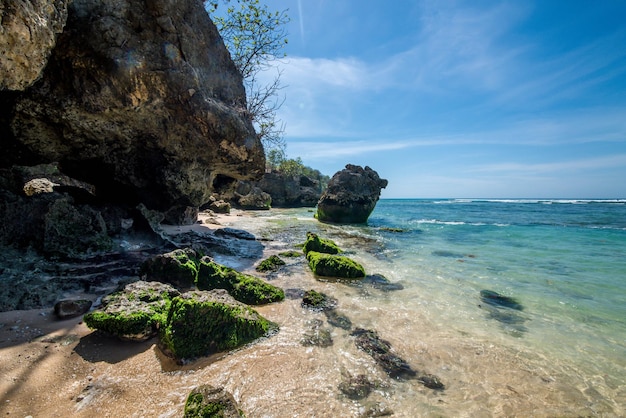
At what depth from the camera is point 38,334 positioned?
13.1 ft

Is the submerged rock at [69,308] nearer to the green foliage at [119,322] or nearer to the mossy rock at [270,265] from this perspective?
the green foliage at [119,322]

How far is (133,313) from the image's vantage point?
4.31 meters

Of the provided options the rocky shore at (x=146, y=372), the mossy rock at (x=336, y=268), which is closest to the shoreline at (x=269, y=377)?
the rocky shore at (x=146, y=372)

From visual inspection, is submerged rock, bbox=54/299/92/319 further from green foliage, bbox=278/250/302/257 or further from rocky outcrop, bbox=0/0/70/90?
green foliage, bbox=278/250/302/257

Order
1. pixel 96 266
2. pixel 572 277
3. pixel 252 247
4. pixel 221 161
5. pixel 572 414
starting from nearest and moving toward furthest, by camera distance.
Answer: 1. pixel 572 414
2. pixel 96 266
3. pixel 572 277
4. pixel 221 161
5. pixel 252 247

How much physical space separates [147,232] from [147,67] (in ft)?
18.2

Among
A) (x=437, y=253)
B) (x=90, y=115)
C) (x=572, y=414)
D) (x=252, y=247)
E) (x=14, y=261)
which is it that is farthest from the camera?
(x=437, y=253)

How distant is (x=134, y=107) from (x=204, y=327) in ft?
22.1

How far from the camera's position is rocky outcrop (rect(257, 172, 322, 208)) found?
50.7 metres

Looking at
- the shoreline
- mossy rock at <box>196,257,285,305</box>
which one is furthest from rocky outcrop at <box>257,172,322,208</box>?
the shoreline

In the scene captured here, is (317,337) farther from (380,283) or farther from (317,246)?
(317,246)

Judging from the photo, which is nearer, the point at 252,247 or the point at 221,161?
the point at 221,161

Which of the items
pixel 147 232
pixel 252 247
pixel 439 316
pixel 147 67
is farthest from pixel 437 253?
pixel 147 67

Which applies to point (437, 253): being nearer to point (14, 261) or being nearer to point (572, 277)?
point (572, 277)
